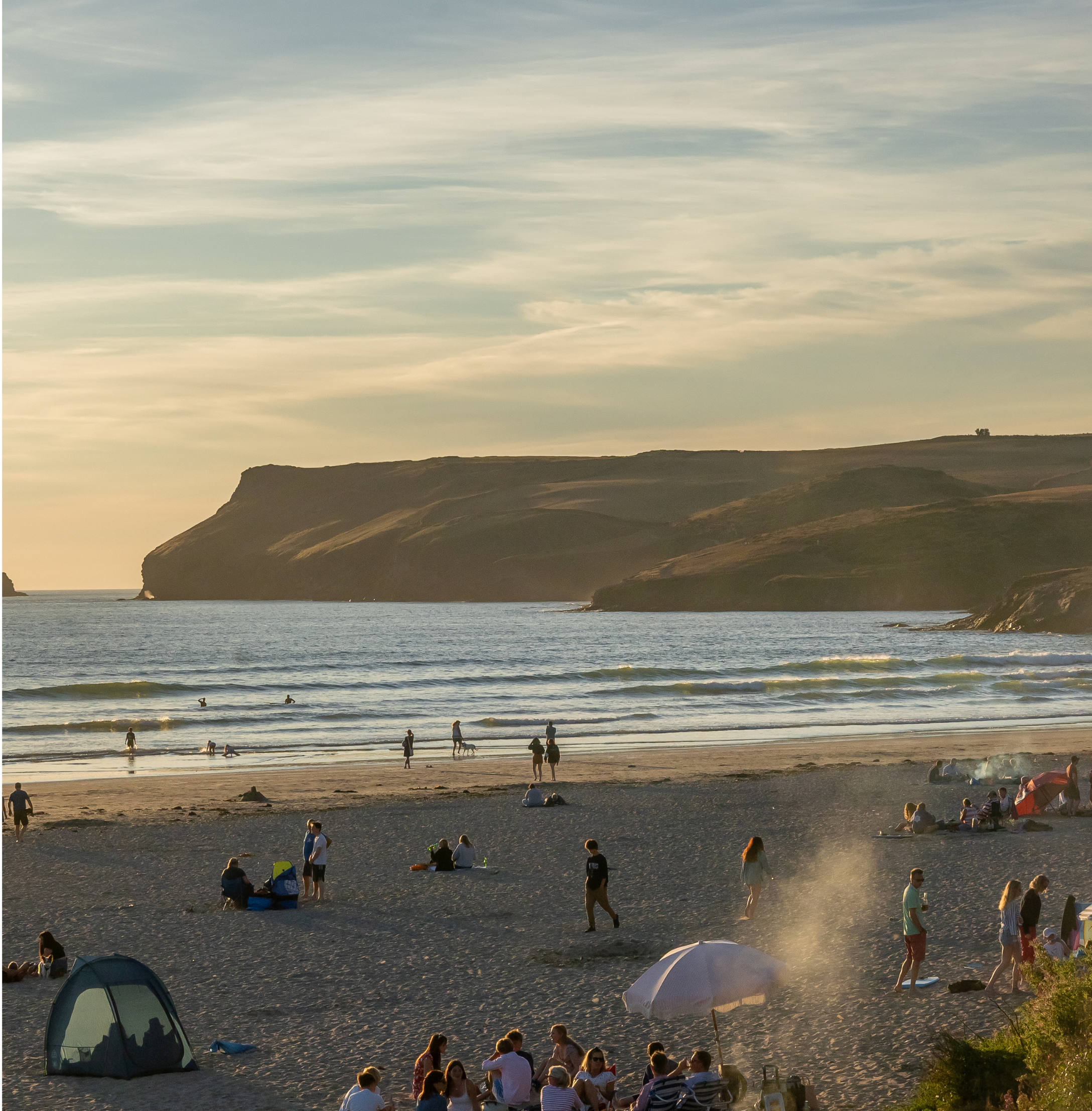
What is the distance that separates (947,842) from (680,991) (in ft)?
44.8

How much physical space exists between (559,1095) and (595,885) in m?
7.14

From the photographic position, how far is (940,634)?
11944 centimetres

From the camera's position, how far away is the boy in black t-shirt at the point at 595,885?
667 inches

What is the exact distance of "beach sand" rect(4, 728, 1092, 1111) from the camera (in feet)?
41.0

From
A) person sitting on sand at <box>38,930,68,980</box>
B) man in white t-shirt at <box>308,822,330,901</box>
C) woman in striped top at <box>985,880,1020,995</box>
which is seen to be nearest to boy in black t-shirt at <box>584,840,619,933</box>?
man in white t-shirt at <box>308,822,330,901</box>

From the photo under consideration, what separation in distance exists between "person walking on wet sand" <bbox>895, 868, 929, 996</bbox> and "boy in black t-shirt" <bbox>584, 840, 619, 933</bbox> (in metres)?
4.42

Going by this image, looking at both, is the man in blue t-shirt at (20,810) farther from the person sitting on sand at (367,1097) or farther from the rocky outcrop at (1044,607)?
the rocky outcrop at (1044,607)

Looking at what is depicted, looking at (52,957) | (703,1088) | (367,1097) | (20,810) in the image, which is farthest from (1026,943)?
(20,810)

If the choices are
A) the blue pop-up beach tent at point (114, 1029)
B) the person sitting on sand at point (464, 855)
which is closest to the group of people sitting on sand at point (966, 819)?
the person sitting on sand at point (464, 855)

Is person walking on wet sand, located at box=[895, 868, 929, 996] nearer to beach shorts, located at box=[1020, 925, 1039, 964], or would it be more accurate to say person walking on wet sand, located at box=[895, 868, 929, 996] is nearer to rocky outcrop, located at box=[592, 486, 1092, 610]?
beach shorts, located at box=[1020, 925, 1039, 964]

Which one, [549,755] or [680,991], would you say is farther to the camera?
[549,755]

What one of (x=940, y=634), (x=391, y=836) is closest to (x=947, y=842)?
(x=391, y=836)

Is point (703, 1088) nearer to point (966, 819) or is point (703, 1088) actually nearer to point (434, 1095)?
point (434, 1095)

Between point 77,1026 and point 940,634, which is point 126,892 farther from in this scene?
point 940,634
